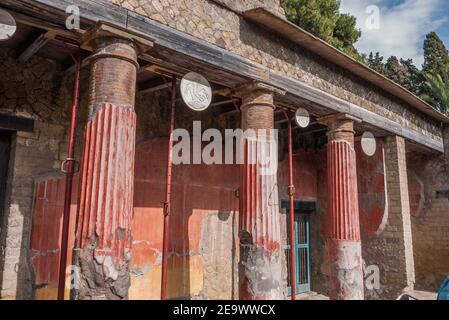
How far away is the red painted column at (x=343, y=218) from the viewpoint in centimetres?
599

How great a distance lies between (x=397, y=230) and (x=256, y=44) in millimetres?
5163

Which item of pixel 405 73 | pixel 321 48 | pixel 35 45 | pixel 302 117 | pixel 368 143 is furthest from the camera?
pixel 405 73

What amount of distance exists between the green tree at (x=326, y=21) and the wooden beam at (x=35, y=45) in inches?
493

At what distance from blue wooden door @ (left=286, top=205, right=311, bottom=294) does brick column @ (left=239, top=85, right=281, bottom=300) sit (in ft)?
13.9

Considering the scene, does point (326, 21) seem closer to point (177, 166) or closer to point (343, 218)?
point (343, 218)

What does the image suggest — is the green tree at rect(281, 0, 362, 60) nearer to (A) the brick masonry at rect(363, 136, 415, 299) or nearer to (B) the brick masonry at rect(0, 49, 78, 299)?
(A) the brick masonry at rect(363, 136, 415, 299)

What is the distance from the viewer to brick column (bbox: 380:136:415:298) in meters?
7.51

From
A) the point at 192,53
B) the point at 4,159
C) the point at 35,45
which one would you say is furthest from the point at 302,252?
the point at 35,45

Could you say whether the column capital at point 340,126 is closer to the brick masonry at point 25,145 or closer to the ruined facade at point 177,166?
the ruined facade at point 177,166

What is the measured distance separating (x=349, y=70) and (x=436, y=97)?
560 inches

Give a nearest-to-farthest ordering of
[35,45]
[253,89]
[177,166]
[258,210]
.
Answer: [35,45], [258,210], [253,89], [177,166]

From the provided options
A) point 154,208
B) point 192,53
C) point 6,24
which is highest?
point 192,53

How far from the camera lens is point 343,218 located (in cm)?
625
